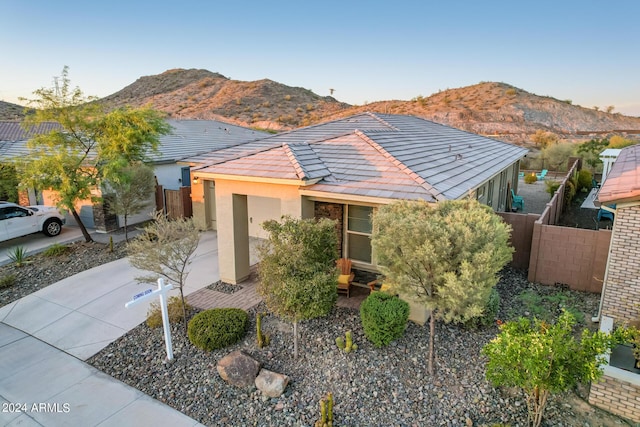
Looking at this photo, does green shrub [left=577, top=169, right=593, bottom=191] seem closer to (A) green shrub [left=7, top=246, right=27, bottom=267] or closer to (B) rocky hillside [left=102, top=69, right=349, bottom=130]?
(A) green shrub [left=7, top=246, right=27, bottom=267]

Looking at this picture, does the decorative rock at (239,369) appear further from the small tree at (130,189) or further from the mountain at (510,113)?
the mountain at (510,113)

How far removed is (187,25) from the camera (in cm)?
3130

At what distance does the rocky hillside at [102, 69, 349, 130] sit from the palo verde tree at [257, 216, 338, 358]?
152ft

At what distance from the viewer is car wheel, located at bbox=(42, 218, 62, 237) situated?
48.7 feet

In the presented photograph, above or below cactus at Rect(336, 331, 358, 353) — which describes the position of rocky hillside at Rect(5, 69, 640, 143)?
above

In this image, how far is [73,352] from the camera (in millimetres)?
7297

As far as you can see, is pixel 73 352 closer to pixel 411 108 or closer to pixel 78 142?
pixel 78 142

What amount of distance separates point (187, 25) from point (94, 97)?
22.3 meters

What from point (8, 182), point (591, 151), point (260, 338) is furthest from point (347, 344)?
point (591, 151)

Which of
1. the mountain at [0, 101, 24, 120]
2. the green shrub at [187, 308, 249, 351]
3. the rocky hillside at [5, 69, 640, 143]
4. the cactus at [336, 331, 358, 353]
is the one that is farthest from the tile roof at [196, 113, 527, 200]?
Result: the mountain at [0, 101, 24, 120]

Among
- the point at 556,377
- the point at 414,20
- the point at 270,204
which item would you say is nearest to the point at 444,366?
the point at 556,377

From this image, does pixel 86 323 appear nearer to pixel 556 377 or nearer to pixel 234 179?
pixel 234 179

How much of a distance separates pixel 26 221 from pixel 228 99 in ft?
160

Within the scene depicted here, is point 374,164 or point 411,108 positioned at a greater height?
point 411,108
